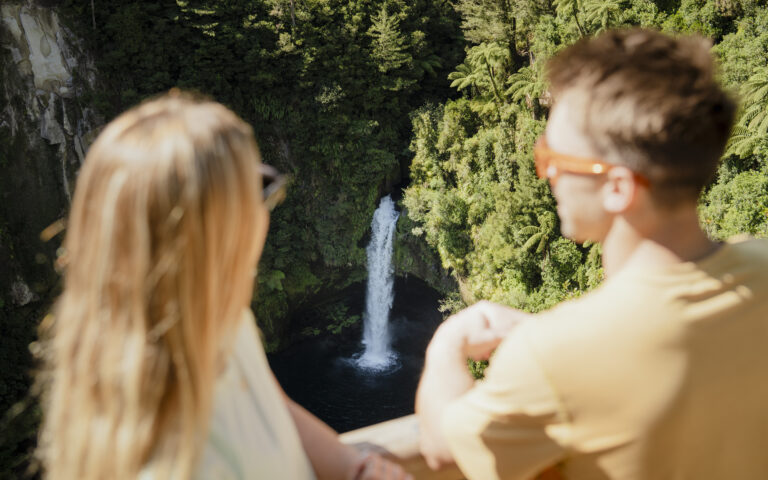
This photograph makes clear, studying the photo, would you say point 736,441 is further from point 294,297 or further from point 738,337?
point 294,297

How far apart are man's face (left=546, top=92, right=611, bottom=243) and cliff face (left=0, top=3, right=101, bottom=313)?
16111mm

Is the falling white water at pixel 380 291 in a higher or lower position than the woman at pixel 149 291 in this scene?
lower

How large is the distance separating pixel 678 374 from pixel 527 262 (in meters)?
12.7

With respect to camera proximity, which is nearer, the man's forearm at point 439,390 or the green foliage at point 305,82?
the man's forearm at point 439,390

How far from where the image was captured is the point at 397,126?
55.6 ft

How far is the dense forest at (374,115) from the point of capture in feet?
43.0

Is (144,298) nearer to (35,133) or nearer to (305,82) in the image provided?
(305,82)

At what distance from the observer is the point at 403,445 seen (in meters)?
1.26

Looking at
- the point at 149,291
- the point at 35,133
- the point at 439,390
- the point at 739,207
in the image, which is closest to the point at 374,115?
the point at 35,133

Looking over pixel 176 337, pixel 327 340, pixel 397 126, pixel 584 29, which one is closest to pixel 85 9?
pixel 397 126

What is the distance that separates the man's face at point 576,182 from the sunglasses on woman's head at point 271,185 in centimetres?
53

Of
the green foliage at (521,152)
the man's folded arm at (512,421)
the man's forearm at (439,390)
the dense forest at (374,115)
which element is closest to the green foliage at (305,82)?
the dense forest at (374,115)

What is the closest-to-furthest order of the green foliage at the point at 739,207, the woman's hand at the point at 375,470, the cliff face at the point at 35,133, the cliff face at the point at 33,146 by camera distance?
1. the woman's hand at the point at 375,470
2. the green foliage at the point at 739,207
3. the cliff face at the point at 33,146
4. the cliff face at the point at 35,133

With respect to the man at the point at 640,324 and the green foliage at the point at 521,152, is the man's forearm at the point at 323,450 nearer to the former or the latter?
the man at the point at 640,324
